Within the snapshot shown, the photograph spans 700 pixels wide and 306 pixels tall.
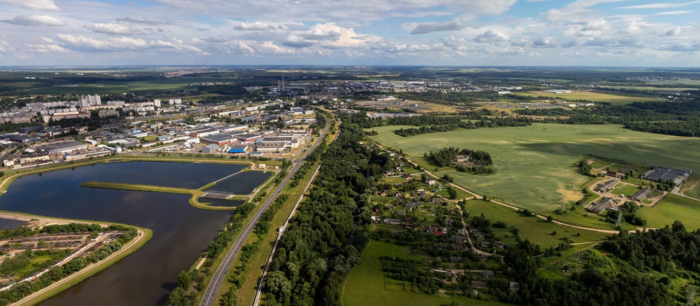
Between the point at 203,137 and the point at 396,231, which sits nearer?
the point at 396,231

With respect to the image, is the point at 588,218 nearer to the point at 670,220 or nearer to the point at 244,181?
the point at 670,220

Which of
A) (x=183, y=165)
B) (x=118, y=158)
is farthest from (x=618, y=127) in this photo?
(x=118, y=158)

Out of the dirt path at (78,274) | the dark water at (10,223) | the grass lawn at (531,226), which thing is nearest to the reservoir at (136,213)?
the dirt path at (78,274)

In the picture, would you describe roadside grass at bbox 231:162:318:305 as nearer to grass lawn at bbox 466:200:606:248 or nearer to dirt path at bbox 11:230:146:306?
dirt path at bbox 11:230:146:306

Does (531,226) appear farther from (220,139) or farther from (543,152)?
(220,139)

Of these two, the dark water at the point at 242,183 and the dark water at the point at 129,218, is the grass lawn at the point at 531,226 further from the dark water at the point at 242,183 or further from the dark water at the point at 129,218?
the dark water at the point at 129,218

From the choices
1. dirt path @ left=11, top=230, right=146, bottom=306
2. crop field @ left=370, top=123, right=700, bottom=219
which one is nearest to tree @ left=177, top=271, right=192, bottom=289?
dirt path @ left=11, top=230, right=146, bottom=306

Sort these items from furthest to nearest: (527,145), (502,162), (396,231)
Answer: (527,145)
(502,162)
(396,231)
